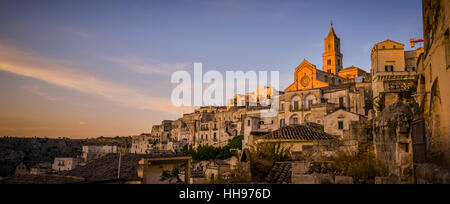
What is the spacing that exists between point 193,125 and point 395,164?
73750 millimetres

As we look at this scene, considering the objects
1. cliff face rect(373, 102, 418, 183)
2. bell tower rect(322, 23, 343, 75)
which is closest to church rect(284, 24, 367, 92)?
bell tower rect(322, 23, 343, 75)

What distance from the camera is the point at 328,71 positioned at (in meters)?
69.5

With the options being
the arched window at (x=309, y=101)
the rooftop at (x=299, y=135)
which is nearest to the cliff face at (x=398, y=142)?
the rooftop at (x=299, y=135)

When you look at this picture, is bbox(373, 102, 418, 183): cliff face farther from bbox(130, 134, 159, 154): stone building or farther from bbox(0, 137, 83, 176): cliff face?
bbox(130, 134, 159, 154): stone building

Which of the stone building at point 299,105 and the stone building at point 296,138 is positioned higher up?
the stone building at point 299,105

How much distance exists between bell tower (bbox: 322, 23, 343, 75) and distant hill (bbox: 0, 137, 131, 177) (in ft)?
177

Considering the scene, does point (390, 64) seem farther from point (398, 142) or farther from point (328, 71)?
point (398, 142)

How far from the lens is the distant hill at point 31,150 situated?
7075 cm

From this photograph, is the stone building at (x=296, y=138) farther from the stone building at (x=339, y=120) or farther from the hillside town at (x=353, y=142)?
the stone building at (x=339, y=120)

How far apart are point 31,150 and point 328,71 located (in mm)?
93219

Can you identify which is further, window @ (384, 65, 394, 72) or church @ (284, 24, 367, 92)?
church @ (284, 24, 367, 92)

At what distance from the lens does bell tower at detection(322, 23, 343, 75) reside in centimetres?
6957
